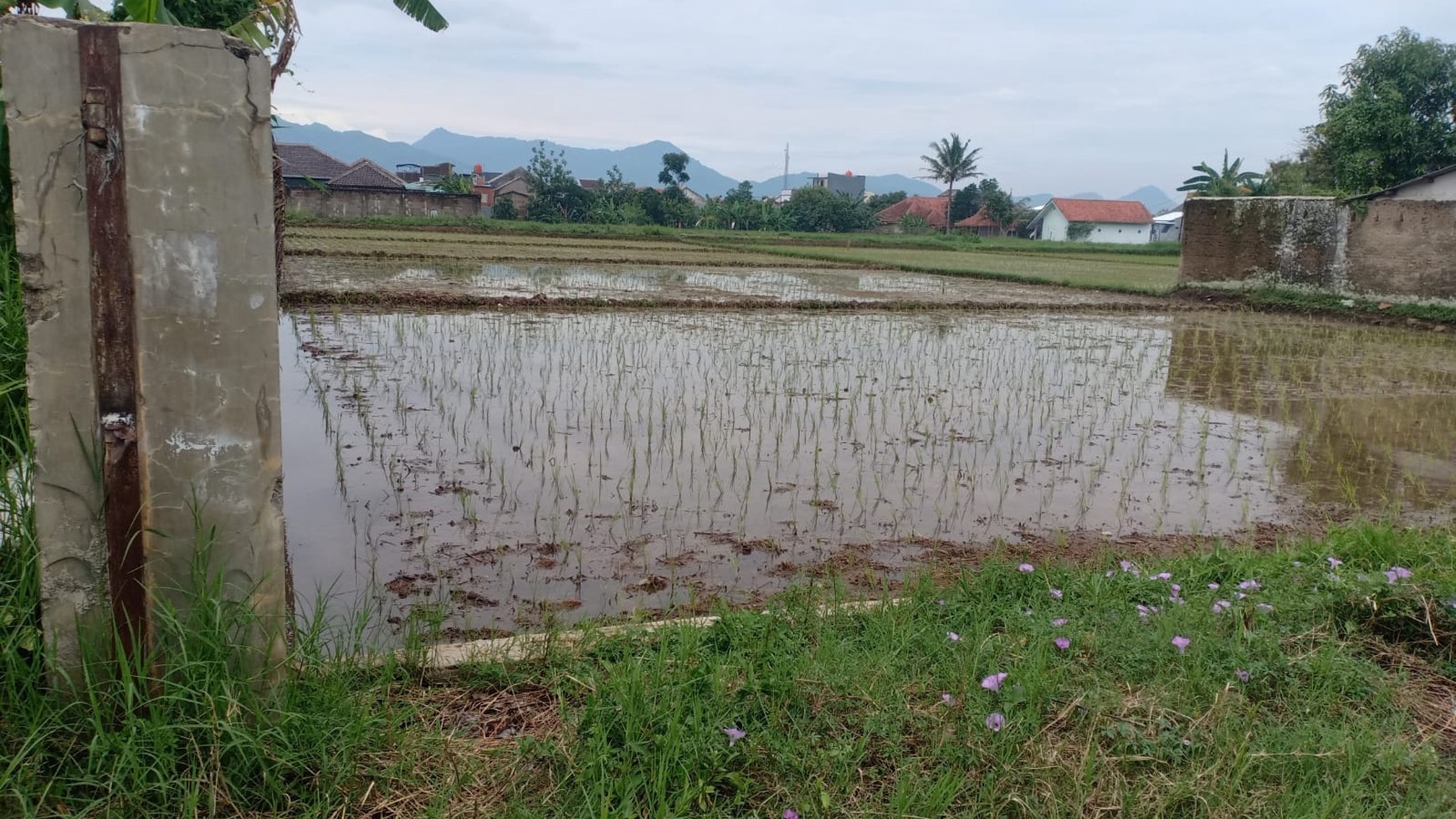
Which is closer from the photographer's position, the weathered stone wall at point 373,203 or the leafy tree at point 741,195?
the weathered stone wall at point 373,203

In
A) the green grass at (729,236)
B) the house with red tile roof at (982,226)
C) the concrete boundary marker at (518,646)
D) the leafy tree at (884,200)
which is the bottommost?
the concrete boundary marker at (518,646)

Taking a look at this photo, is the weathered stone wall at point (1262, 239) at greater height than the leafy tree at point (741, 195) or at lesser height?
lesser

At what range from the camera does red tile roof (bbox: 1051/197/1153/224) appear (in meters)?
55.9

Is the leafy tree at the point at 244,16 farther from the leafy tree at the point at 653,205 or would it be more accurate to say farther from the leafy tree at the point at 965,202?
the leafy tree at the point at 965,202

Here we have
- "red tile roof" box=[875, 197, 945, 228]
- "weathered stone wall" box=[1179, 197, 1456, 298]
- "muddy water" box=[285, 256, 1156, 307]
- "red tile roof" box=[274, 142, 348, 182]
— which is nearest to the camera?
"muddy water" box=[285, 256, 1156, 307]

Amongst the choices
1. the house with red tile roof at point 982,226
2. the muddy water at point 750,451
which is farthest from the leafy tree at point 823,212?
the muddy water at point 750,451

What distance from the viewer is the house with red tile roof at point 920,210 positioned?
2208 inches

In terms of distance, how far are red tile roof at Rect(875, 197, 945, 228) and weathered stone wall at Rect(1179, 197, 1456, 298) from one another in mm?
39055

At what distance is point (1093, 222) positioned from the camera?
2173 inches

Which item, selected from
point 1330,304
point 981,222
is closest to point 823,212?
point 981,222

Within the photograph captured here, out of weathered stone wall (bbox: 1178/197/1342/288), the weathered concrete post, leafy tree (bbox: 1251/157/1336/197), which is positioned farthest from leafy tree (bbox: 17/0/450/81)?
leafy tree (bbox: 1251/157/1336/197)

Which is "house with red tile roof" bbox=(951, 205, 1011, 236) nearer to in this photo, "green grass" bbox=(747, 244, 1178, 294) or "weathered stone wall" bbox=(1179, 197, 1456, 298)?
"green grass" bbox=(747, 244, 1178, 294)

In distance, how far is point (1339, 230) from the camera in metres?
14.1

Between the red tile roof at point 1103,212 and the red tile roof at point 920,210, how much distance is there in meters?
6.87
